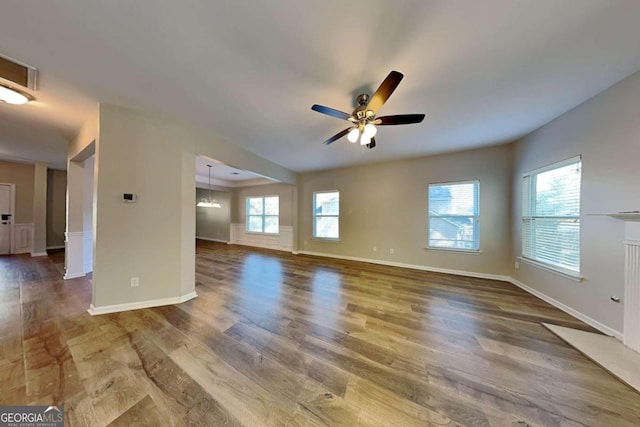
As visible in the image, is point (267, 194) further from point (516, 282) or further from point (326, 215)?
point (516, 282)

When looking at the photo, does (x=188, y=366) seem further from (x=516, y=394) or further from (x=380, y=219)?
(x=380, y=219)

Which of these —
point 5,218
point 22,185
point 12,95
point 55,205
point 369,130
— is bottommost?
point 5,218

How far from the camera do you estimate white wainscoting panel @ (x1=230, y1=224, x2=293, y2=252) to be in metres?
6.77

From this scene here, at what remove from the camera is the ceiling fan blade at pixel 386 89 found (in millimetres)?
1549

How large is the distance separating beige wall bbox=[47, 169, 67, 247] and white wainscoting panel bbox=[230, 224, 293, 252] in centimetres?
496

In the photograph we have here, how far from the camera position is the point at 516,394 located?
1.42 meters

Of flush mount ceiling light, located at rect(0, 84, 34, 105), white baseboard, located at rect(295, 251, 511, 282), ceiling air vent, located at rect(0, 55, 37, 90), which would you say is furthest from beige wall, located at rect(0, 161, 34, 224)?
white baseboard, located at rect(295, 251, 511, 282)

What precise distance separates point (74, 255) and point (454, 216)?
25.0ft

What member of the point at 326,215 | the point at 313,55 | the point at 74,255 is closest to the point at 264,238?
the point at 326,215

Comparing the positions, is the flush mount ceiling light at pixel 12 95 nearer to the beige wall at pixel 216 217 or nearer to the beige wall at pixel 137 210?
the beige wall at pixel 137 210

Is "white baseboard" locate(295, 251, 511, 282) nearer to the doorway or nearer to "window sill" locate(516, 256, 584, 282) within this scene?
"window sill" locate(516, 256, 584, 282)

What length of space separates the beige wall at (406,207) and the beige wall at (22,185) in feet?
25.2

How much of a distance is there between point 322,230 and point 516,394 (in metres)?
4.95

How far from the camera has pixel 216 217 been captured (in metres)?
8.84
